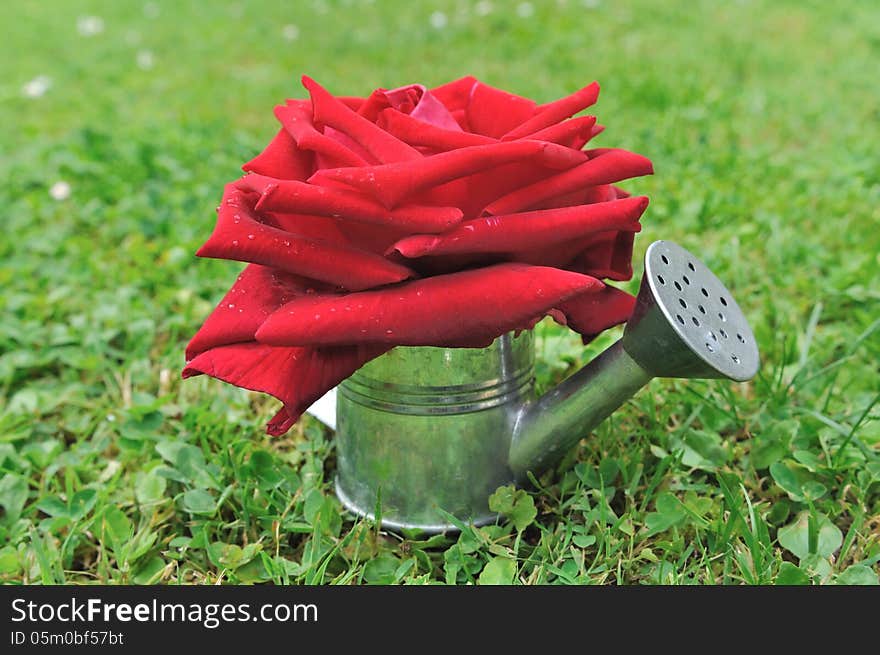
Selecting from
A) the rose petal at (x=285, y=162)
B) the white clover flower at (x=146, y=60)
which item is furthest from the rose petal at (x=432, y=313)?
the white clover flower at (x=146, y=60)

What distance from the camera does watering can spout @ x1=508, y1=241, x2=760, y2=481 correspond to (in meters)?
1.03

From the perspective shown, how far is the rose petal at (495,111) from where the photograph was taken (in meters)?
1.18

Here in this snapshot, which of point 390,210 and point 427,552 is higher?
point 390,210

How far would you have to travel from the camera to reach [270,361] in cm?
105

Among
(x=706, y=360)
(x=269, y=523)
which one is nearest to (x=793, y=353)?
(x=706, y=360)

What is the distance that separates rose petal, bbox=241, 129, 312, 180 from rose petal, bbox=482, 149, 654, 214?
243 millimetres

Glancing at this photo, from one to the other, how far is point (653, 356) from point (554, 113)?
12.2 inches

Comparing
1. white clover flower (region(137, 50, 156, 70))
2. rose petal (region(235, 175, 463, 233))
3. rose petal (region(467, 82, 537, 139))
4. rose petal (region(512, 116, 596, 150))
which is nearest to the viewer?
rose petal (region(235, 175, 463, 233))

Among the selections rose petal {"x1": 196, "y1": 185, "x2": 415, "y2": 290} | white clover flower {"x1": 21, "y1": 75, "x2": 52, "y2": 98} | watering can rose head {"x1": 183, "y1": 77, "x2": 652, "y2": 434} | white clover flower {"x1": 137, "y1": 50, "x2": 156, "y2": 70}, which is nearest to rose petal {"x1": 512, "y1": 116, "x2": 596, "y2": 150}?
watering can rose head {"x1": 183, "y1": 77, "x2": 652, "y2": 434}

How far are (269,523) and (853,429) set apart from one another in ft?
2.71

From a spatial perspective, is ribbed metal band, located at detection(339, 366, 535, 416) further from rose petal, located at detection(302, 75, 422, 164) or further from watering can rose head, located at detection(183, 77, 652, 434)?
rose petal, located at detection(302, 75, 422, 164)

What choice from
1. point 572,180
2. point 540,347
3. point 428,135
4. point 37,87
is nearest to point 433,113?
point 428,135

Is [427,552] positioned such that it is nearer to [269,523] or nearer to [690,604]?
[269,523]

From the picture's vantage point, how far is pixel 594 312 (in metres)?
1.14
